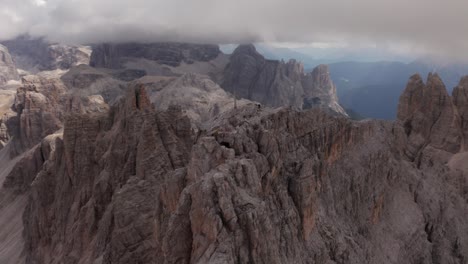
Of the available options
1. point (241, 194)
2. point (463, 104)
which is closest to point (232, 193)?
point (241, 194)

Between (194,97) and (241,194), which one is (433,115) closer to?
(194,97)

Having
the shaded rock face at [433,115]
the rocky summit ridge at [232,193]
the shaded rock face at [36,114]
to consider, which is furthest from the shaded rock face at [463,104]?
the shaded rock face at [36,114]

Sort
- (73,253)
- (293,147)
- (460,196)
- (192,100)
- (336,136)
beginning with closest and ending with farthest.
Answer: (293,147) → (336,136) → (73,253) → (460,196) → (192,100)

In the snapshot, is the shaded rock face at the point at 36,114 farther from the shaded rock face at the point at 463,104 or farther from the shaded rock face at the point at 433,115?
the shaded rock face at the point at 463,104

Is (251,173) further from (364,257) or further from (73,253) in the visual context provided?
(73,253)

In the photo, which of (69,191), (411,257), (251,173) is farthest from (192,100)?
(251,173)

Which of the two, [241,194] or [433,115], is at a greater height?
[241,194]

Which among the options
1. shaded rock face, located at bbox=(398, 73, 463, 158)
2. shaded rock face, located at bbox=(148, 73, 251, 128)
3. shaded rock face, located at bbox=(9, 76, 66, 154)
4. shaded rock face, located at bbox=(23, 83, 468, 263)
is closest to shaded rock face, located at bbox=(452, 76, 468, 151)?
shaded rock face, located at bbox=(398, 73, 463, 158)
